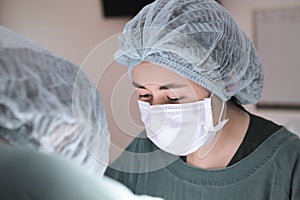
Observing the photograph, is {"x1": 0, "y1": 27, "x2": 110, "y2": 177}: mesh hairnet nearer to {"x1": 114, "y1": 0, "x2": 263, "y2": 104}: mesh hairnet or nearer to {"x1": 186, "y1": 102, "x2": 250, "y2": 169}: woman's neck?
{"x1": 114, "y1": 0, "x2": 263, "y2": 104}: mesh hairnet

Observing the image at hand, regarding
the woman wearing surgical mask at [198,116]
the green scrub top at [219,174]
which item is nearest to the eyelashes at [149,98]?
the woman wearing surgical mask at [198,116]

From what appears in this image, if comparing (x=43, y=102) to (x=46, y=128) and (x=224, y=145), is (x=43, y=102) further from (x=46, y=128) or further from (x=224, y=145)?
(x=224, y=145)

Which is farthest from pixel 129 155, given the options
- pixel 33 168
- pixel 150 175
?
pixel 33 168

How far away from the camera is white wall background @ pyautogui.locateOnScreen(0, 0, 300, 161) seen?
932 millimetres

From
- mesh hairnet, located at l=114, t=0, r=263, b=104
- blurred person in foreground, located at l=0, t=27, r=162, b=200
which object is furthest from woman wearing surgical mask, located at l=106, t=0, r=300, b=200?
blurred person in foreground, located at l=0, t=27, r=162, b=200

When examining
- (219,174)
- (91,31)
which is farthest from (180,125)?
(91,31)

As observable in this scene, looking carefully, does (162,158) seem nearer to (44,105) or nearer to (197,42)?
(197,42)

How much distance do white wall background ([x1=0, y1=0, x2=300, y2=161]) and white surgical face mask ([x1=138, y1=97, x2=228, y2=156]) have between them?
4 centimetres

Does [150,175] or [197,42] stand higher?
[197,42]

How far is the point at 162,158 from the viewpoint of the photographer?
3.42ft

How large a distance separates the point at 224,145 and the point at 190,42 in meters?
0.27

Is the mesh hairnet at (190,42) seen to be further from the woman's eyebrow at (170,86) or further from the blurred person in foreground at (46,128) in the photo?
the blurred person in foreground at (46,128)

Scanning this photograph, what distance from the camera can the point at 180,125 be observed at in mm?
957

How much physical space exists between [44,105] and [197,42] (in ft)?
1.41
